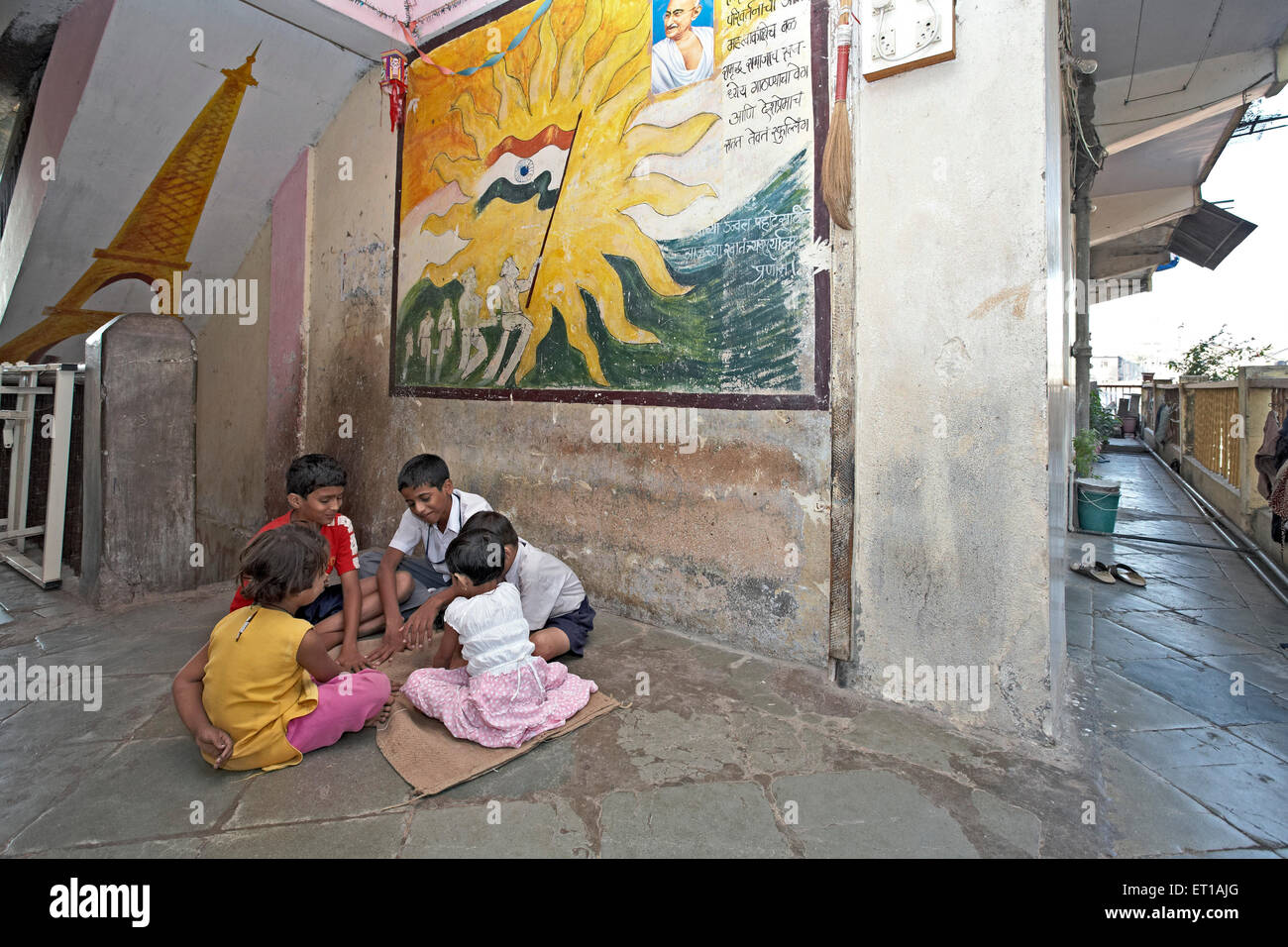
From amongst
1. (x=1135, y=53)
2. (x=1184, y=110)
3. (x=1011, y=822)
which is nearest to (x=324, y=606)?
(x=1011, y=822)

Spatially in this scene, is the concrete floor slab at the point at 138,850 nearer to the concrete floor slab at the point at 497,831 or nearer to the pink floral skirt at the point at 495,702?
the concrete floor slab at the point at 497,831

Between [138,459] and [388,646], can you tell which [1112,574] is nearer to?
[388,646]

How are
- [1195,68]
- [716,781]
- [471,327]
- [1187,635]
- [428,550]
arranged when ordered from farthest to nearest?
[1195,68] → [471,327] → [1187,635] → [428,550] → [716,781]

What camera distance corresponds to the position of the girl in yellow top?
2355mm

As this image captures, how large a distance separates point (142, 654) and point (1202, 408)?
11.9 m

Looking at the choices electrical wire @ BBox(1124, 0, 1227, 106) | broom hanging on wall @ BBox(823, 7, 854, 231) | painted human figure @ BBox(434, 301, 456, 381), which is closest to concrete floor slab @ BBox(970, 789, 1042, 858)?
broom hanging on wall @ BBox(823, 7, 854, 231)

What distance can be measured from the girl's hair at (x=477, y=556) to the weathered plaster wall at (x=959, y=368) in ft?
4.96

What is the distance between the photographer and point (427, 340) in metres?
5.14

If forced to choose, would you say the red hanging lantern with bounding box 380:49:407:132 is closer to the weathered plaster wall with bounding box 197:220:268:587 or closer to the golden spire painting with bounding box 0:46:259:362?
the golden spire painting with bounding box 0:46:259:362

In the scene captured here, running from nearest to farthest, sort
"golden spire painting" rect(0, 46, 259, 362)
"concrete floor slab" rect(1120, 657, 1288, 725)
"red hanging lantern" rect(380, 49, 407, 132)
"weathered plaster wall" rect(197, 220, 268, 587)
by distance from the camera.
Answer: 1. "concrete floor slab" rect(1120, 657, 1288, 725)
2. "red hanging lantern" rect(380, 49, 407, 132)
3. "golden spire painting" rect(0, 46, 259, 362)
4. "weathered plaster wall" rect(197, 220, 268, 587)

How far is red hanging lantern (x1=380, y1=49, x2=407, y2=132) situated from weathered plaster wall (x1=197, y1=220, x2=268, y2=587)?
6.33 ft

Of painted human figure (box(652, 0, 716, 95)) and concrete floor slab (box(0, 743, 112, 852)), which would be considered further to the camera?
painted human figure (box(652, 0, 716, 95))

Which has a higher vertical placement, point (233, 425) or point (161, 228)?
point (161, 228)

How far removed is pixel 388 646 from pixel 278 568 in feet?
4.02
